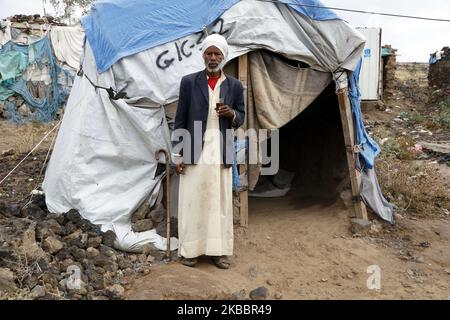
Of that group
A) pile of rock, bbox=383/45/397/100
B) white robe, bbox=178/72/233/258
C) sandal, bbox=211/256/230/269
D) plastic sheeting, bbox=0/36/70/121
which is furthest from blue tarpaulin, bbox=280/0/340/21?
pile of rock, bbox=383/45/397/100

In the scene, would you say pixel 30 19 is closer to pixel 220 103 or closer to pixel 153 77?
pixel 153 77

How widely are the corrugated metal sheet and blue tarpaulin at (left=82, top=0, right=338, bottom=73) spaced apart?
990 cm


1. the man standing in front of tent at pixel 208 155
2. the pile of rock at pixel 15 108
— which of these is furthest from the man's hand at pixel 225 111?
the pile of rock at pixel 15 108

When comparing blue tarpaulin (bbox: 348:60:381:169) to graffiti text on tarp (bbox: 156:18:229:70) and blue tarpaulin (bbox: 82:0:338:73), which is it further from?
graffiti text on tarp (bbox: 156:18:229:70)

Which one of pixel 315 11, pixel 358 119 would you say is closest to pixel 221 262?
pixel 358 119

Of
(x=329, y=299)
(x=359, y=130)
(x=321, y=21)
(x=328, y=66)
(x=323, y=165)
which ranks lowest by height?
(x=329, y=299)

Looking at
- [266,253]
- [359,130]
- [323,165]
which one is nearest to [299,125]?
[323,165]

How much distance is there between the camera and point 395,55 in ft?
47.0

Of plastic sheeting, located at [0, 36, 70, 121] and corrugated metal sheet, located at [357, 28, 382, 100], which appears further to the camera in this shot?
corrugated metal sheet, located at [357, 28, 382, 100]

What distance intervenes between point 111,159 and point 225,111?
1285 millimetres

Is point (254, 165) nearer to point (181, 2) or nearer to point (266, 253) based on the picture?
point (266, 253)

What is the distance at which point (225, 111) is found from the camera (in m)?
3.34

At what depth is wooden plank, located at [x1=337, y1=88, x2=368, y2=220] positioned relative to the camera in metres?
4.46
